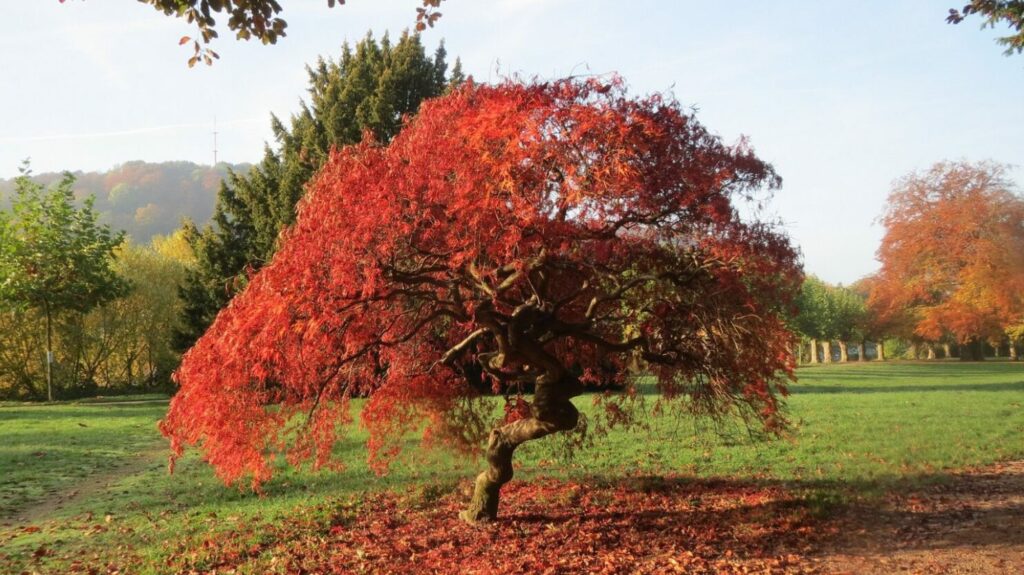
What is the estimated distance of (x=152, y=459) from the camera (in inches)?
548

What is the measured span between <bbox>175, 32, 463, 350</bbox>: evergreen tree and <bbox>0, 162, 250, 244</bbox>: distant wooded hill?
146 feet

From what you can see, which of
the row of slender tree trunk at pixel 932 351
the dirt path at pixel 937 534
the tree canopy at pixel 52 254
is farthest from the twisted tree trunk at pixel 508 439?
the row of slender tree trunk at pixel 932 351

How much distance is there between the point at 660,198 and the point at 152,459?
12.7 meters

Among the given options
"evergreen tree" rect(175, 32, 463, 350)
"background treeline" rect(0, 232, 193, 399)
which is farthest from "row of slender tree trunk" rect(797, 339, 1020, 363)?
"background treeline" rect(0, 232, 193, 399)

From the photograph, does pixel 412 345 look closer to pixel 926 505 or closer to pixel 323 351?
pixel 323 351

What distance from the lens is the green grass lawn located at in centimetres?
→ 840

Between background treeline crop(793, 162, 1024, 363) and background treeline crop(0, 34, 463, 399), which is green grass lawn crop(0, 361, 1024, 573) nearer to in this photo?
background treeline crop(793, 162, 1024, 363)

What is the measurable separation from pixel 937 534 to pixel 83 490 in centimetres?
1223

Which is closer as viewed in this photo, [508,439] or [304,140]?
[508,439]

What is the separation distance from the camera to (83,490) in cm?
1088

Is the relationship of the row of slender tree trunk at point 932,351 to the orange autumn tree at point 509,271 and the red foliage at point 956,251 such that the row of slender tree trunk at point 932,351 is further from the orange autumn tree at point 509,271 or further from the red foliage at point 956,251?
the orange autumn tree at point 509,271

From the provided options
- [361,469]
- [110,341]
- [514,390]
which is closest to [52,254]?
[110,341]

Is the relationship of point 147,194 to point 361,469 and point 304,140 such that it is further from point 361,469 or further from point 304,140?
point 361,469

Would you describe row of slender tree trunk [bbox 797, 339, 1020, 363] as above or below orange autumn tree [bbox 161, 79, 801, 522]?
below
